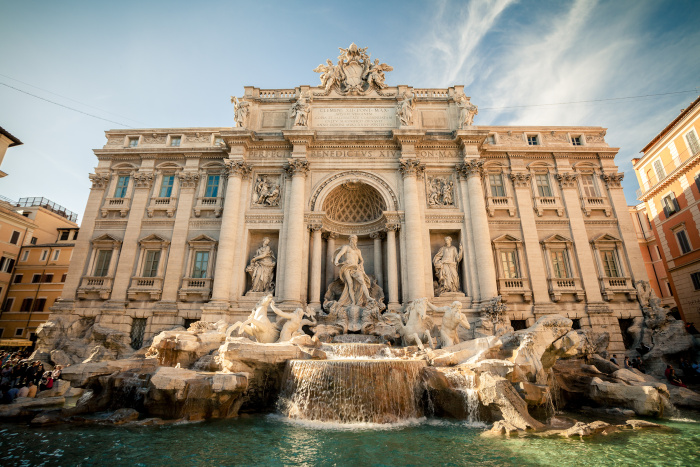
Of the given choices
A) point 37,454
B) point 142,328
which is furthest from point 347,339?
point 142,328

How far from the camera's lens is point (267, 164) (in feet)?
66.3

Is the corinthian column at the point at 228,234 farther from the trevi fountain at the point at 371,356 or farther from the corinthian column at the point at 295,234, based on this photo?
the corinthian column at the point at 295,234

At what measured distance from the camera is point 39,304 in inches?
1094

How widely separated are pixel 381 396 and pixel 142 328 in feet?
48.3

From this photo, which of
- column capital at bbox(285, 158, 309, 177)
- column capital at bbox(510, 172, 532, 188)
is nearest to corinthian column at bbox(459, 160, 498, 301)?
column capital at bbox(510, 172, 532, 188)

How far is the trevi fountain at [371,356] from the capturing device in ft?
24.4

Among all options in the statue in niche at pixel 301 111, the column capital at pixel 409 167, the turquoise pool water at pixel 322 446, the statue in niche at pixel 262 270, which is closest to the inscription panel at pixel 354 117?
the statue in niche at pixel 301 111

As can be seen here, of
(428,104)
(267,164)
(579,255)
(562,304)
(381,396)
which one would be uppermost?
(428,104)

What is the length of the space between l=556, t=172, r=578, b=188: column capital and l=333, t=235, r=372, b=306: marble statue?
13372mm

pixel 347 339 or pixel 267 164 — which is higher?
pixel 267 164

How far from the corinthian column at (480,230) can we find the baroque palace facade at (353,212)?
80 millimetres

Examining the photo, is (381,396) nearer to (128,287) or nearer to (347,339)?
(347,339)

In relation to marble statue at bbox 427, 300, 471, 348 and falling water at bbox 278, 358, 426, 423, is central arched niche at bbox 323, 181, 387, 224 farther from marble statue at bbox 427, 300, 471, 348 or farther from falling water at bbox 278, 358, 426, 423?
falling water at bbox 278, 358, 426, 423

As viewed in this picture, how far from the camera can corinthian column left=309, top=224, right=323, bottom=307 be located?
18047mm
